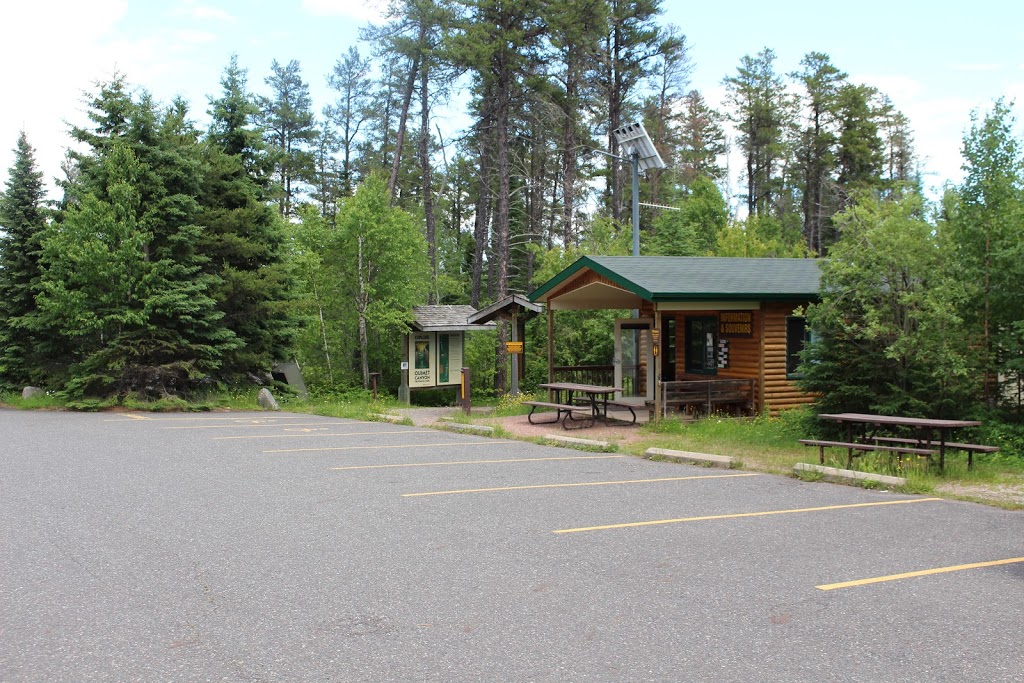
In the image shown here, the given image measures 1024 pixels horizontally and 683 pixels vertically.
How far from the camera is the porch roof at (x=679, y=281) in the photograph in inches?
671

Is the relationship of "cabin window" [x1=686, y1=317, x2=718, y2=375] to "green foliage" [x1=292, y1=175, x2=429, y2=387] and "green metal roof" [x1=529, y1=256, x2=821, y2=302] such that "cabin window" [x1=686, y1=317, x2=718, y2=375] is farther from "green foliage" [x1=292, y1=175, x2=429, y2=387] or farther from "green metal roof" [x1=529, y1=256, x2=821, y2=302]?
"green foliage" [x1=292, y1=175, x2=429, y2=387]

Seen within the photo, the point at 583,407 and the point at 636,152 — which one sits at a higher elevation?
the point at 636,152

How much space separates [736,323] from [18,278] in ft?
67.5

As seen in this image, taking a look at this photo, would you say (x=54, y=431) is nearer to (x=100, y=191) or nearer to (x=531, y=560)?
(x=100, y=191)

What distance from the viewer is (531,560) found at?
6.62 metres

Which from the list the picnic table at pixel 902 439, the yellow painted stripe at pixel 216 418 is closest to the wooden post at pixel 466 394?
the yellow painted stripe at pixel 216 418

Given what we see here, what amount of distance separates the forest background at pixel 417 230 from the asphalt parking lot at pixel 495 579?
4870 mm

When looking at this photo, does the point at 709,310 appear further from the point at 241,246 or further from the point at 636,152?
the point at 241,246

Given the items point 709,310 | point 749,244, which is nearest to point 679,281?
point 709,310

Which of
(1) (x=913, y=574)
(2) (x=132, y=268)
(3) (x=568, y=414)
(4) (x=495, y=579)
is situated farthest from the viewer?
(2) (x=132, y=268)

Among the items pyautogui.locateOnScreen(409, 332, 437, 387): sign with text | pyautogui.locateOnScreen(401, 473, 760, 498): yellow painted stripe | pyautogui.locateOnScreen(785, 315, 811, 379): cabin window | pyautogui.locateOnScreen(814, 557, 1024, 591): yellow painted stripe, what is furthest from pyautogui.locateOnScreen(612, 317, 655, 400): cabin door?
pyautogui.locateOnScreen(814, 557, 1024, 591): yellow painted stripe

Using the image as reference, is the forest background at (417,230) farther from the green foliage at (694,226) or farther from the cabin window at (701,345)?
the cabin window at (701,345)

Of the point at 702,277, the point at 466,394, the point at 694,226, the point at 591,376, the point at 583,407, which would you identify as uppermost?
the point at 694,226

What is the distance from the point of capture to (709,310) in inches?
713
